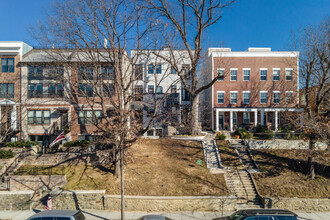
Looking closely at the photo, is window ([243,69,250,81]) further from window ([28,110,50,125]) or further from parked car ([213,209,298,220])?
window ([28,110,50,125])

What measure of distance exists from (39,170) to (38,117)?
32.7ft

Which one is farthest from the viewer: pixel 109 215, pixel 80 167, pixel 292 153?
pixel 292 153

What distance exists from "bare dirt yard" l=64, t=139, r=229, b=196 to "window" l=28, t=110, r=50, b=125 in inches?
403

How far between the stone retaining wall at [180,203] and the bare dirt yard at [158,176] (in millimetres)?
821

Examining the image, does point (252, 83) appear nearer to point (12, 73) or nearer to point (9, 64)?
point (12, 73)

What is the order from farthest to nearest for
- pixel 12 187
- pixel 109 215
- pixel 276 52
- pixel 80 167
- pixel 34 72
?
1. pixel 276 52
2. pixel 34 72
3. pixel 80 167
4. pixel 12 187
5. pixel 109 215

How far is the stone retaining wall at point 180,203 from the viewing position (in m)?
13.1

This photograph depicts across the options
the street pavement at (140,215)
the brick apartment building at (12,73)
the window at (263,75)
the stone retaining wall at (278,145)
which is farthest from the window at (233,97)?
the brick apartment building at (12,73)

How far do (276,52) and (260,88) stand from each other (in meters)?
5.32

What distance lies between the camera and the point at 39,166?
17328 millimetres

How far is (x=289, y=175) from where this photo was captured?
16.0 meters

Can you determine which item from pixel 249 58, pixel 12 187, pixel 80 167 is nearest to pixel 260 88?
pixel 249 58

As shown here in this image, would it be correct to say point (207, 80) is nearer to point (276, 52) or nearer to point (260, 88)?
point (260, 88)

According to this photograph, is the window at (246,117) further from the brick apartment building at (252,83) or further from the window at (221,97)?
the window at (221,97)
